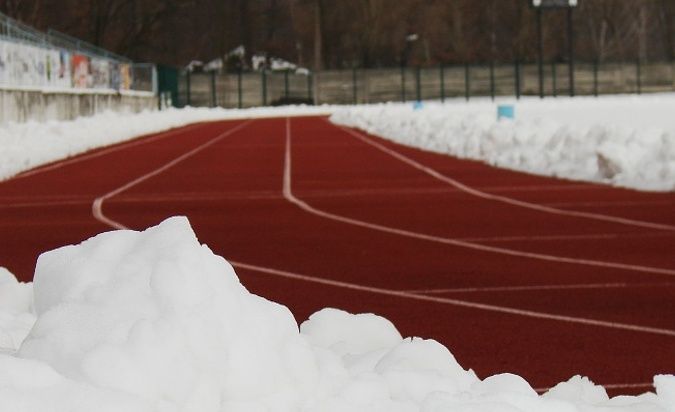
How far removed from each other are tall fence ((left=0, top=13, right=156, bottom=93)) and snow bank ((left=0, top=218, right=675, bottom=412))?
→ 32.1 meters

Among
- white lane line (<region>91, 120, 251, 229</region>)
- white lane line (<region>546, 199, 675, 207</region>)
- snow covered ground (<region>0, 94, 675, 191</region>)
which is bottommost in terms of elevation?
white lane line (<region>546, 199, 675, 207</region>)

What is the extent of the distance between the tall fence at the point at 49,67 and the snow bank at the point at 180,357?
105 ft

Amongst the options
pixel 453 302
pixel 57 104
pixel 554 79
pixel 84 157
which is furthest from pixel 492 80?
pixel 453 302

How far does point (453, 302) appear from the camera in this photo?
10.5m

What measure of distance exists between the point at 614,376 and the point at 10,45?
31590 millimetres

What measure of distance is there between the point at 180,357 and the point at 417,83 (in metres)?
96.2

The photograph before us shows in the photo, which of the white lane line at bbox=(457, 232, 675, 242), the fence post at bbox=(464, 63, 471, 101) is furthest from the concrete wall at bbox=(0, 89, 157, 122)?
the fence post at bbox=(464, 63, 471, 101)

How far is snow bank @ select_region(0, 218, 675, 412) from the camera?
409 cm

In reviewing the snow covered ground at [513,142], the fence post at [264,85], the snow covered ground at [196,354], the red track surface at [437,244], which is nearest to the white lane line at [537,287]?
the red track surface at [437,244]

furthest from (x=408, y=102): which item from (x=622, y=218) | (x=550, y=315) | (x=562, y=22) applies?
(x=550, y=315)

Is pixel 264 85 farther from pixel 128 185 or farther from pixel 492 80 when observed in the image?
pixel 128 185

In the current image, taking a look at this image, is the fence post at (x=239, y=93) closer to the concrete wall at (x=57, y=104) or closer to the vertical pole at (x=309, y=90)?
the vertical pole at (x=309, y=90)

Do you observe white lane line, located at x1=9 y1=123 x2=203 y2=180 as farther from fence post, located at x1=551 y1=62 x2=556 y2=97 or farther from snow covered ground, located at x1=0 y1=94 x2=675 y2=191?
fence post, located at x1=551 y1=62 x2=556 y2=97

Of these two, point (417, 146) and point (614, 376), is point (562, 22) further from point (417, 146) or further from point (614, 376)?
point (614, 376)
